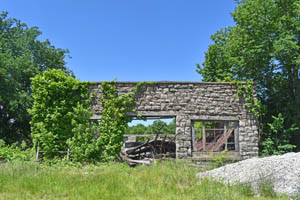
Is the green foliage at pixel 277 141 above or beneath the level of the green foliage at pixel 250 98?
beneath

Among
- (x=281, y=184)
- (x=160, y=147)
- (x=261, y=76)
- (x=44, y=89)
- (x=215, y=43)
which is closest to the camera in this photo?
(x=281, y=184)

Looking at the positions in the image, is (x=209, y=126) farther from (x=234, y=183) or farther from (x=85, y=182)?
(x=85, y=182)

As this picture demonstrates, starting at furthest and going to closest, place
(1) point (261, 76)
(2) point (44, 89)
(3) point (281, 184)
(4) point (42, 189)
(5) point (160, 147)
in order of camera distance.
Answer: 1. (1) point (261, 76)
2. (5) point (160, 147)
3. (2) point (44, 89)
4. (3) point (281, 184)
5. (4) point (42, 189)

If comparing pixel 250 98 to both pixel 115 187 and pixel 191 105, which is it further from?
pixel 115 187

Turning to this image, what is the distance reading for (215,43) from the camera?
802 inches

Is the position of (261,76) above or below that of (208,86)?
above

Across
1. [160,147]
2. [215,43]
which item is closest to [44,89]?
[160,147]

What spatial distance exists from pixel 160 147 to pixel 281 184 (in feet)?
21.1

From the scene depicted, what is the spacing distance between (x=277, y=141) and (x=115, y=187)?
8594mm

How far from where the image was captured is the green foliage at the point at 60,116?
1139cm

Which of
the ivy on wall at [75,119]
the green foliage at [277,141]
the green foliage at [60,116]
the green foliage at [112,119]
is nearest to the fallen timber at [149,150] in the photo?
the green foliage at [112,119]

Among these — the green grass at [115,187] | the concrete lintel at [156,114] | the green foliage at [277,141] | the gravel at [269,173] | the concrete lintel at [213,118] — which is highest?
the concrete lintel at [156,114]

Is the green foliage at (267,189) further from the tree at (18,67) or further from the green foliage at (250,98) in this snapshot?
the tree at (18,67)

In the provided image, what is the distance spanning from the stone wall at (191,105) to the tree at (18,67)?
27.1 ft
